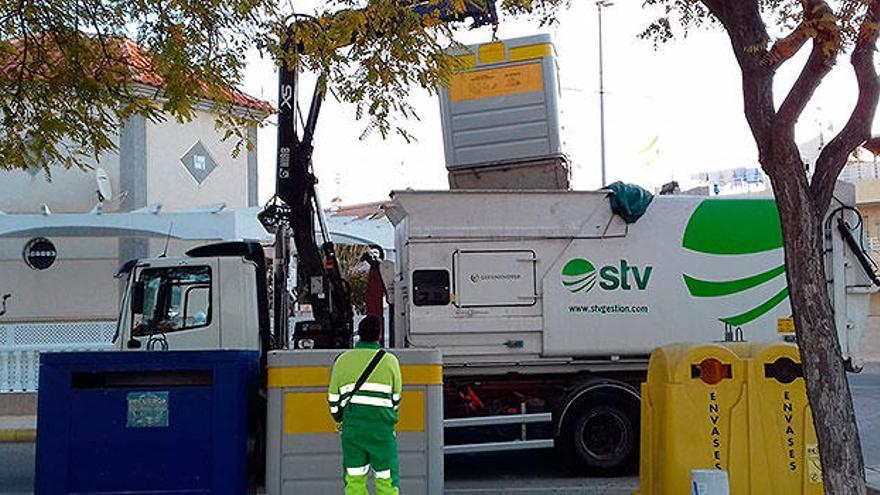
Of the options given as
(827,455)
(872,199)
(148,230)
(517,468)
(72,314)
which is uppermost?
(872,199)

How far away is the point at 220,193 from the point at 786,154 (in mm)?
15284

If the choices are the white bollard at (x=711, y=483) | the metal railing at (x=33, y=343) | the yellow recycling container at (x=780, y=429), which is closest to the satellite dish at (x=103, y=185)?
the metal railing at (x=33, y=343)

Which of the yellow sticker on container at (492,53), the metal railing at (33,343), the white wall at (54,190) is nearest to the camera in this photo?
the yellow sticker on container at (492,53)

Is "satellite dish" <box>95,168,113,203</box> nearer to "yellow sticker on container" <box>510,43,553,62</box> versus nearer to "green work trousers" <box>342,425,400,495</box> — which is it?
"yellow sticker on container" <box>510,43,553,62</box>

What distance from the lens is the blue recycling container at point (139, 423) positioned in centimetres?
743

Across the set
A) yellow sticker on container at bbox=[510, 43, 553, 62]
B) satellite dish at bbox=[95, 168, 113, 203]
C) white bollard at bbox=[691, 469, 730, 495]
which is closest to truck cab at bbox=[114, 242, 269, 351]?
yellow sticker on container at bbox=[510, 43, 553, 62]

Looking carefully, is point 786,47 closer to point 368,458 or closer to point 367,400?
point 367,400

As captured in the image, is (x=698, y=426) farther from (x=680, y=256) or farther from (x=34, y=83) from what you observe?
(x=34, y=83)

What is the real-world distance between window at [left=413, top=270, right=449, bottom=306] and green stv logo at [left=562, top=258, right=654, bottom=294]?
122cm

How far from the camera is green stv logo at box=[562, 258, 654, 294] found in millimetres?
10414

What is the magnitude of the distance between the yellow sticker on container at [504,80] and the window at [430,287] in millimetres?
2452

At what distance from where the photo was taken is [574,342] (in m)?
10.4

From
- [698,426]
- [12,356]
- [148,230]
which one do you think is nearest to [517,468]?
[698,426]

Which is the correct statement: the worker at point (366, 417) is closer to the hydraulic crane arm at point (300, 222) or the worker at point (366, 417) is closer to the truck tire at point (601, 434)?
the hydraulic crane arm at point (300, 222)
